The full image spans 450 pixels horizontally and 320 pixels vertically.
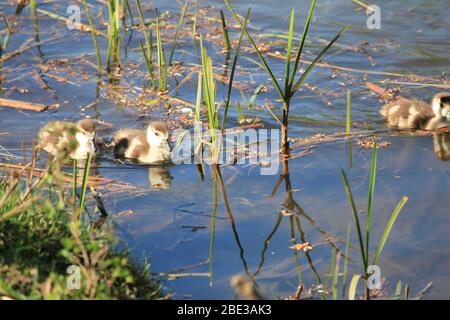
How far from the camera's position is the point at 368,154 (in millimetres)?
6062

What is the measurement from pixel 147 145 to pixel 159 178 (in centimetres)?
42

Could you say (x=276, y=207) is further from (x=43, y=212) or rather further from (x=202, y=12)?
(x=202, y=12)

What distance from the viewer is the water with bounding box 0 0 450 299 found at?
4.61 metres

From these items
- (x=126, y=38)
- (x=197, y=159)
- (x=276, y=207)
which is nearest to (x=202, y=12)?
(x=126, y=38)

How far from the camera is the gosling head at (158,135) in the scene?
20.0 ft

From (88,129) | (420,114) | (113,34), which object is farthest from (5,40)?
(420,114)

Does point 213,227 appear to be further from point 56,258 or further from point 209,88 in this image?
point 56,258

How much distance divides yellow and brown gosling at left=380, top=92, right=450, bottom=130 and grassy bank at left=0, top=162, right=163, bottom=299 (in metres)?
3.04

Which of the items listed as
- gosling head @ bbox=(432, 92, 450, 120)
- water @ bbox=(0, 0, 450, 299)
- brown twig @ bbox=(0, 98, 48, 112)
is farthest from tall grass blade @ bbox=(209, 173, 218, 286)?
gosling head @ bbox=(432, 92, 450, 120)

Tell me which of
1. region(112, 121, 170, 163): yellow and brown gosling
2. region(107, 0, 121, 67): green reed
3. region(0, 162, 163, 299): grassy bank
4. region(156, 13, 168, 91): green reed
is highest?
region(107, 0, 121, 67): green reed

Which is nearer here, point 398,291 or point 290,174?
point 398,291

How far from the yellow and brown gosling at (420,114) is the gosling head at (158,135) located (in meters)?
1.81

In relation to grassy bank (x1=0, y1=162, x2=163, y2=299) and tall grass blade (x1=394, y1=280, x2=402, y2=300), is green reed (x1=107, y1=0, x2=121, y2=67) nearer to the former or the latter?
grassy bank (x1=0, y1=162, x2=163, y2=299)

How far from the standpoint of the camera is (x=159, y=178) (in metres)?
5.82
